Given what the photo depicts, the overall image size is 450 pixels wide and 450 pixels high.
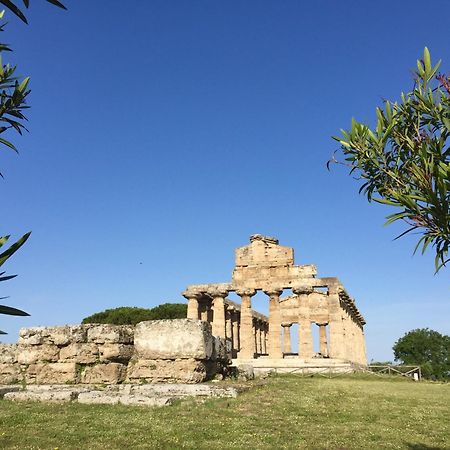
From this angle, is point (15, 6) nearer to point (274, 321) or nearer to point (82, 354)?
point (82, 354)

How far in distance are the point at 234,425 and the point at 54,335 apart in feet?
22.3

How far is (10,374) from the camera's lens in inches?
508

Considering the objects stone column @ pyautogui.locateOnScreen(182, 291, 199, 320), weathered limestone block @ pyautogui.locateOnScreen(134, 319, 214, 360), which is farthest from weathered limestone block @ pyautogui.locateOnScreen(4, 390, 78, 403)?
stone column @ pyautogui.locateOnScreen(182, 291, 199, 320)

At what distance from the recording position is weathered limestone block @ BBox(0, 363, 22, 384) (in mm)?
12773

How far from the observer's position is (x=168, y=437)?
270 inches

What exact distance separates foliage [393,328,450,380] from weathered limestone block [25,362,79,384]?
55.2 m

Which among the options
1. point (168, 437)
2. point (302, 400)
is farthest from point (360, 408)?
point (168, 437)

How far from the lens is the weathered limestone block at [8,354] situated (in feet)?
43.7

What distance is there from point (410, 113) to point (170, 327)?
30.3 ft

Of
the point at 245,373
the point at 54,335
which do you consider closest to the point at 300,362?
the point at 245,373

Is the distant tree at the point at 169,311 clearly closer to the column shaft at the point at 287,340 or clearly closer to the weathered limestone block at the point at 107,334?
the column shaft at the point at 287,340

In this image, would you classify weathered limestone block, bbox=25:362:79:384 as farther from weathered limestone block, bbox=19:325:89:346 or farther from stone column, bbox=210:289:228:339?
stone column, bbox=210:289:228:339

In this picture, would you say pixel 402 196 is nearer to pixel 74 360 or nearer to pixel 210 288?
pixel 74 360

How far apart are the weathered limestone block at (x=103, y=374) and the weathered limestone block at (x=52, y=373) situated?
0.90 ft
